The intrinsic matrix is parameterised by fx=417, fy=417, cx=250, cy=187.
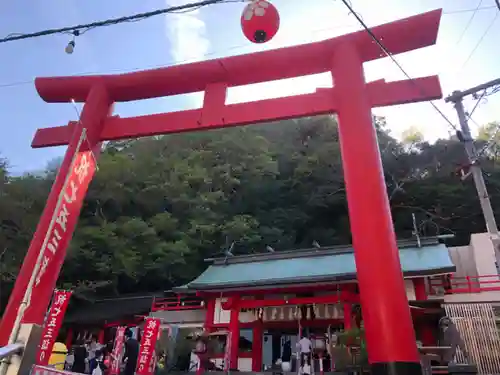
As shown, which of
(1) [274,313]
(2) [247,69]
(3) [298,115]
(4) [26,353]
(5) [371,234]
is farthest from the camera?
(1) [274,313]

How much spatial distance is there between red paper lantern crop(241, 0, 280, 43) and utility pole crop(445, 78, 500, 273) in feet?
15.1

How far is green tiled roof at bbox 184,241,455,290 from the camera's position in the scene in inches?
449

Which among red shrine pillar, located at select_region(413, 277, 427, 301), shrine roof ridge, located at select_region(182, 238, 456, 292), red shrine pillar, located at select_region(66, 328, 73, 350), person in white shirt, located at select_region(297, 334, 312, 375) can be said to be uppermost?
shrine roof ridge, located at select_region(182, 238, 456, 292)

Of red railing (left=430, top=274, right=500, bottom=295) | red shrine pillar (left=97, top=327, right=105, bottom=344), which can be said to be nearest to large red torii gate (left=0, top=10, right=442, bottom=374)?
red railing (left=430, top=274, right=500, bottom=295)

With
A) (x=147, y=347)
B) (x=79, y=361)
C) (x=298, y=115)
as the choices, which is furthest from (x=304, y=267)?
(x=298, y=115)

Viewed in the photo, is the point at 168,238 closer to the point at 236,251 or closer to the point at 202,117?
the point at 236,251

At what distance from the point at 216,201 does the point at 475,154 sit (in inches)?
641

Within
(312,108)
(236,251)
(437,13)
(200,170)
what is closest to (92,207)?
(200,170)

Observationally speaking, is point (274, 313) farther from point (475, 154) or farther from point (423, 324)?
point (475, 154)

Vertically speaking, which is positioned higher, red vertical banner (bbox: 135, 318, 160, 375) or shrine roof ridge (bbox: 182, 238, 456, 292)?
shrine roof ridge (bbox: 182, 238, 456, 292)

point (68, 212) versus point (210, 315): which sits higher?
point (210, 315)

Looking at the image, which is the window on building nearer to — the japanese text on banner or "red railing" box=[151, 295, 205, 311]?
"red railing" box=[151, 295, 205, 311]

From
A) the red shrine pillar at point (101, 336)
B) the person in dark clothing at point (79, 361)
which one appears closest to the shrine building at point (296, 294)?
the person in dark clothing at point (79, 361)

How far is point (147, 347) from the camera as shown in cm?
1020
